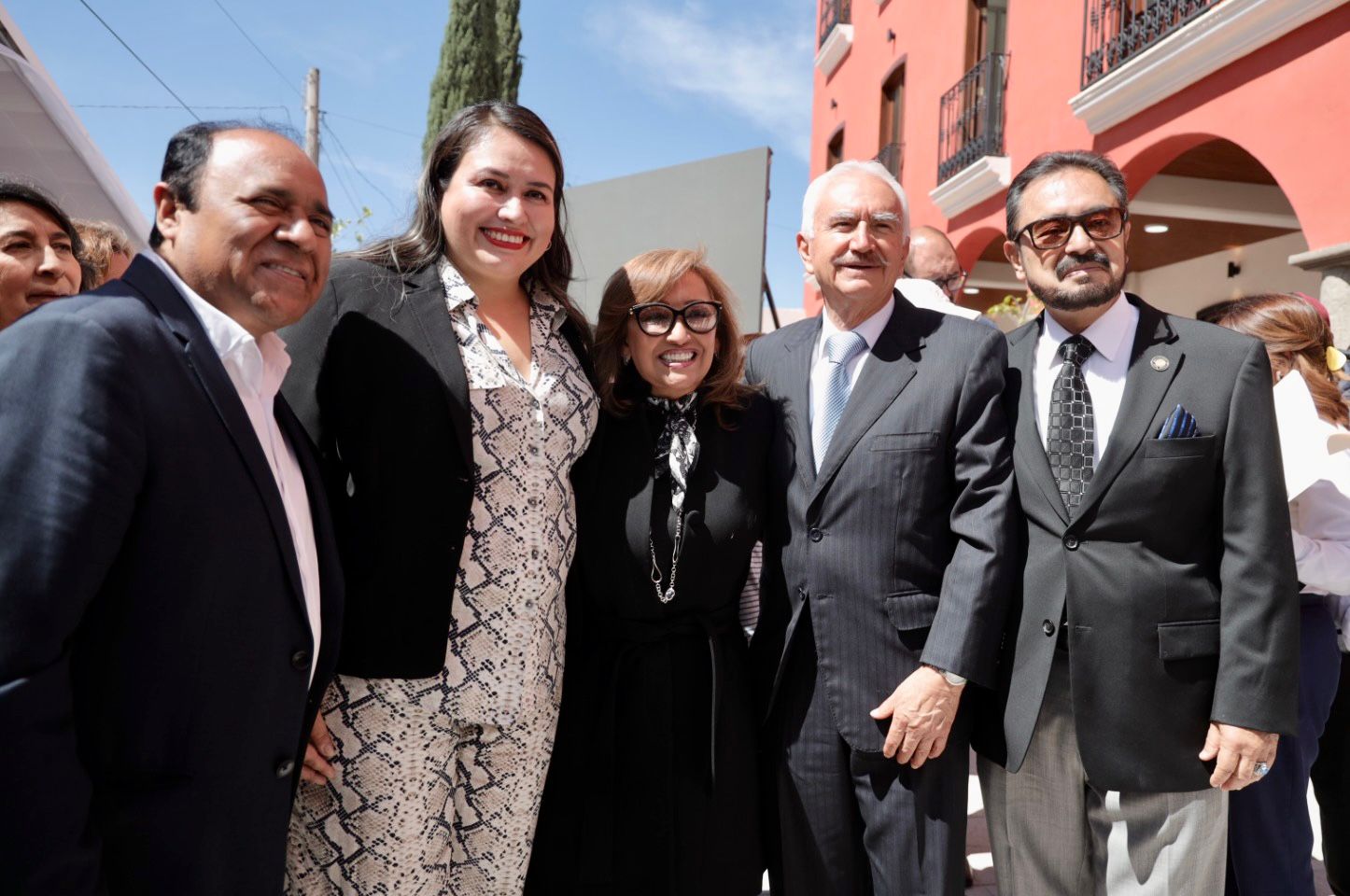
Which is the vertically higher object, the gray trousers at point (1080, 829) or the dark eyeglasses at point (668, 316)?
the dark eyeglasses at point (668, 316)

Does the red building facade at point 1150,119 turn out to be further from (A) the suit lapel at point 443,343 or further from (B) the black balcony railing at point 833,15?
(A) the suit lapel at point 443,343

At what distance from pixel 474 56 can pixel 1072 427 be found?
66.9 ft

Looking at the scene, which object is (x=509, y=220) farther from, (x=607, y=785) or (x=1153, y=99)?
(x=1153, y=99)

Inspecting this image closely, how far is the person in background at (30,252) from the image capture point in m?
2.65

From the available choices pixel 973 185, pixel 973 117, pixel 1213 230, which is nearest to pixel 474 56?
pixel 973 117

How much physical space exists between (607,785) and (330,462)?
111cm

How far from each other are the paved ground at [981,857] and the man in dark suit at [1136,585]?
1.26 meters

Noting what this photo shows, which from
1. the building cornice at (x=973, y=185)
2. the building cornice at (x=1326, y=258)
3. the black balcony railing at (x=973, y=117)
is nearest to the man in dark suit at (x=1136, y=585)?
the building cornice at (x=1326, y=258)

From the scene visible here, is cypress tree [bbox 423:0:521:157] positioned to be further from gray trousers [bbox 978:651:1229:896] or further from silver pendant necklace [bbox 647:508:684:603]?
gray trousers [bbox 978:651:1229:896]

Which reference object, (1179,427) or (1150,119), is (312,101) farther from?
(1179,427)

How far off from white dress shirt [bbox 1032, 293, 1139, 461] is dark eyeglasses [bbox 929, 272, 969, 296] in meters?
2.18

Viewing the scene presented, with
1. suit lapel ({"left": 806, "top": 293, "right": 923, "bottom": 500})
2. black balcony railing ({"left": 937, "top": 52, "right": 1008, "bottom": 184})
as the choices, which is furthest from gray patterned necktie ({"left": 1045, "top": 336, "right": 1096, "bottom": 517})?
black balcony railing ({"left": 937, "top": 52, "right": 1008, "bottom": 184})

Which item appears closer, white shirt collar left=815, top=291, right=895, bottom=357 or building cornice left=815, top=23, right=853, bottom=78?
white shirt collar left=815, top=291, right=895, bottom=357

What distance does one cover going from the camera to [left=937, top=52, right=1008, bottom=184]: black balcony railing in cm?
1067
